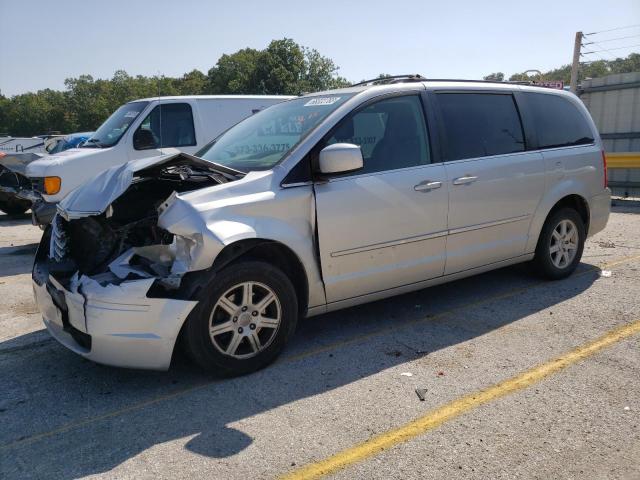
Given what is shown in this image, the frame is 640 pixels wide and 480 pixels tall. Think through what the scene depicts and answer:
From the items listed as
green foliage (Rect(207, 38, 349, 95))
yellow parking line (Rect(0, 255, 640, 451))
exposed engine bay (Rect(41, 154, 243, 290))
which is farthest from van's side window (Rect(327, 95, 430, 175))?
green foliage (Rect(207, 38, 349, 95))

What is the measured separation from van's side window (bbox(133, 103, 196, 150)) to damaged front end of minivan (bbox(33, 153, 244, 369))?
14.5 ft

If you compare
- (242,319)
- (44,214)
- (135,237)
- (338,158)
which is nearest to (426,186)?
(338,158)

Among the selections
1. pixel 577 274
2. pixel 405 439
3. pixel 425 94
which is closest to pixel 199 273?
pixel 405 439

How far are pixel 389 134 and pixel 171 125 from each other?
5.32 meters

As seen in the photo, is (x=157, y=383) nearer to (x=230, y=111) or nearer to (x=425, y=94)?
(x=425, y=94)

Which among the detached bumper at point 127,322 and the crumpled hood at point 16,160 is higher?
the crumpled hood at point 16,160

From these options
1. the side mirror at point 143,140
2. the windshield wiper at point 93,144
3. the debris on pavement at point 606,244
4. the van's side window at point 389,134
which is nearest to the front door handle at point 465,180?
the van's side window at point 389,134

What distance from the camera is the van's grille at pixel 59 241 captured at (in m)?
4.13

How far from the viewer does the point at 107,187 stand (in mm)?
3916

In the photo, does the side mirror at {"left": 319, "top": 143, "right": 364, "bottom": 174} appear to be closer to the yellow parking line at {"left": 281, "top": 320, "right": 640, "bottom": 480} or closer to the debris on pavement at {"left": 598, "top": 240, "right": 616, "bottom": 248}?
the yellow parking line at {"left": 281, "top": 320, "right": 640, "bottom": 480}

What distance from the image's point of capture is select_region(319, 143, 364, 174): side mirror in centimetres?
384

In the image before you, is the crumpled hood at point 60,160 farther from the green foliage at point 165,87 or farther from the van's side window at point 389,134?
the green foliage at point 165,87

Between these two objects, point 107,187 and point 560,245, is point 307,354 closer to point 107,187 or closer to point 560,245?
point 107,187

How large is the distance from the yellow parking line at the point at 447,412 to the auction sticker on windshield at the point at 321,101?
7.92 ft
